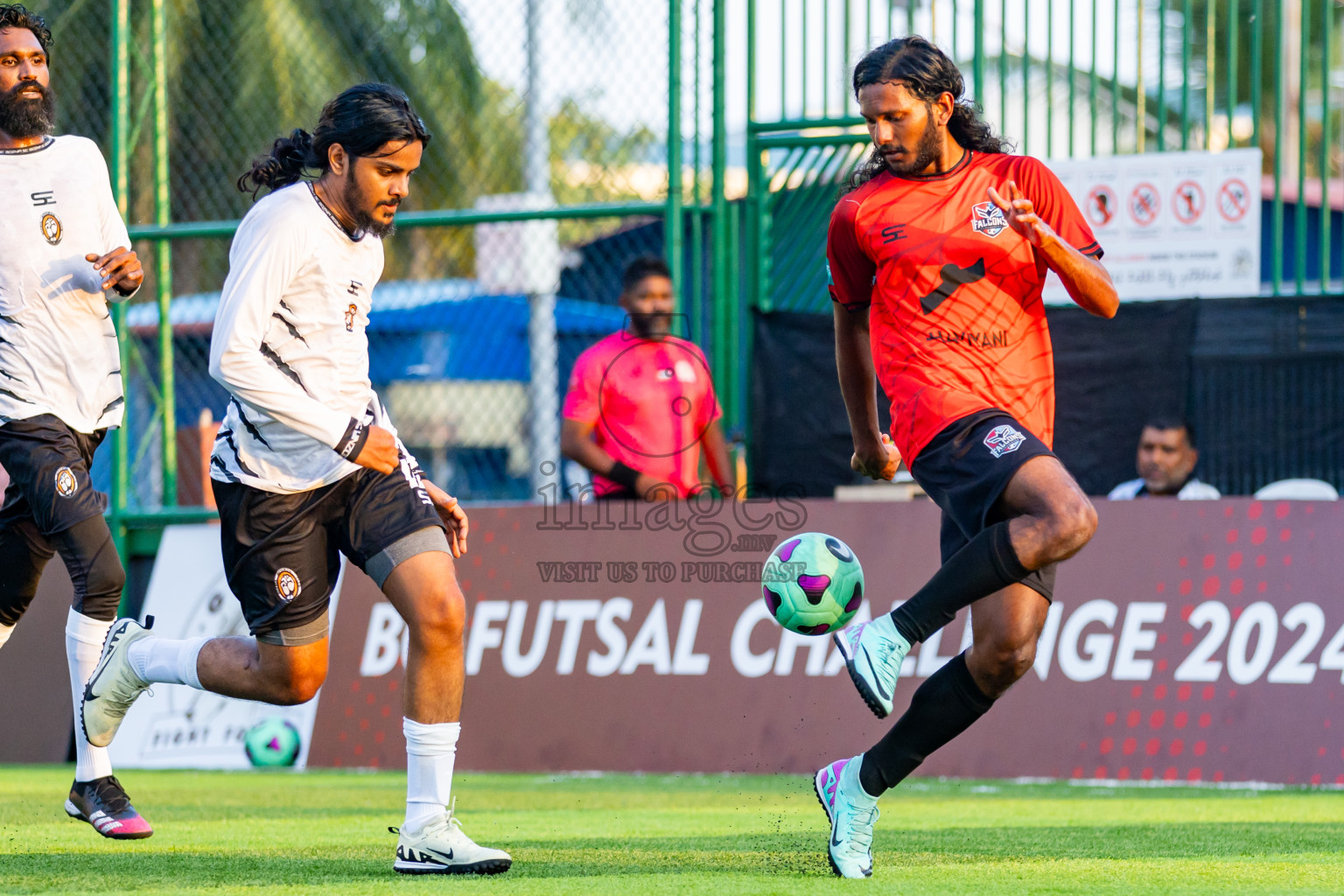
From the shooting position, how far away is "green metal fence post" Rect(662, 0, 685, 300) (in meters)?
8.81

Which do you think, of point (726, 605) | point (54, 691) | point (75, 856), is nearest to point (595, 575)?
point (726, 605)

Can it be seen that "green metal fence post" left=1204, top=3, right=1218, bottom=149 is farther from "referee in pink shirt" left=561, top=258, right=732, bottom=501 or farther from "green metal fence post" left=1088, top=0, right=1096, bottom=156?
"referee in pink shirt" left=561, top=258, right=732, bottom=501

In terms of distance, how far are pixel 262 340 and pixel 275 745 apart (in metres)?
4.56

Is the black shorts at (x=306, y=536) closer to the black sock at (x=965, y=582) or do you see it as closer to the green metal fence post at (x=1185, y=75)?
the black sock at (x=965, y=582)

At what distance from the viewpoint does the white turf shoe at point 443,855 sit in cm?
447

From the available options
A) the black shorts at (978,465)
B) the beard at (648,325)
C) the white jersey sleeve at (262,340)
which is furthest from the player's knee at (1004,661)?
the beard at (648,325)

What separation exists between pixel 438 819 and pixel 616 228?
286 inches

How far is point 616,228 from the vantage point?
11.3 m

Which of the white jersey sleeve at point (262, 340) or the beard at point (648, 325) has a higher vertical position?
the white jersey sleeve at point (262, 340)

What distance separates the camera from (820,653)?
7953 mm

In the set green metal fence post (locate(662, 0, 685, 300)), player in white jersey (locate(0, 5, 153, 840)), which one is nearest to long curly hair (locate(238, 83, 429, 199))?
player in white jersey (locate(0, 5, 153, 840))

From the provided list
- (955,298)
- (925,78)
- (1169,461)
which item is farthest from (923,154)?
(1169,461)

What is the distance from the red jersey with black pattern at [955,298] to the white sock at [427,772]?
1.60 m

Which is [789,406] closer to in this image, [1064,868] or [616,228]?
[616,228]
